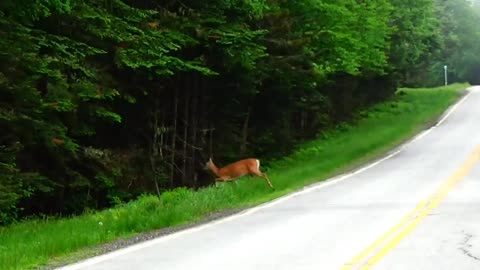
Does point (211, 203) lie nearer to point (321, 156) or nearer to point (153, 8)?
point (153, 8)

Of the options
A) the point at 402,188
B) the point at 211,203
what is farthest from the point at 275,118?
the point at 211,203

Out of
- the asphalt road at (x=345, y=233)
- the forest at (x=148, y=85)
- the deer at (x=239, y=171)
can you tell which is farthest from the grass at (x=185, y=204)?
the forest at (x=148, y=85)

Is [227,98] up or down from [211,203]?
up

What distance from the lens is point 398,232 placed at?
40.0 feet

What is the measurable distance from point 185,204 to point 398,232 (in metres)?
5.08

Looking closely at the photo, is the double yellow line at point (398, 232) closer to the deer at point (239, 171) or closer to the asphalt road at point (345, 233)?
the asphalt road at point (345, 233)

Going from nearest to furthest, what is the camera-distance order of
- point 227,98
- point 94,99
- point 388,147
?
1. point 94,99
2. point 227,98
3. point 388,147

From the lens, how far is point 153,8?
72.9ft

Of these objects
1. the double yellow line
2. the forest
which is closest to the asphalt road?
the double yellow line

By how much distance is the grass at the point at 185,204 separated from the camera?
1151cm

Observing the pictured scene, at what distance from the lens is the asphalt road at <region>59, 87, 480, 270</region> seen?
9773 millimetres

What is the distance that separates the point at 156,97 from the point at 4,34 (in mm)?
8469

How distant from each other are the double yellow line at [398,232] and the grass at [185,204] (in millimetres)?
3840

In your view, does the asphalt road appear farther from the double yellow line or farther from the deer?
the deer
